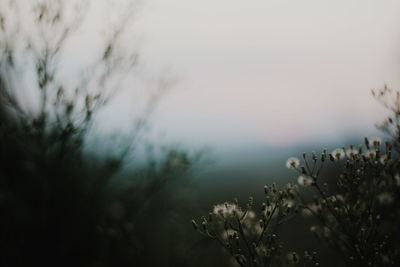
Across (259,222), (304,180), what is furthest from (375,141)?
(259,222)

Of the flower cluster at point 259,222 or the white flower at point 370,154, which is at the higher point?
the white flower at point 370,154

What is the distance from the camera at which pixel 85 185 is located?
5211mm

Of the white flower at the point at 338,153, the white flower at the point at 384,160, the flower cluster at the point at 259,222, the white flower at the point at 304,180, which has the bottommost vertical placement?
the flower cluster at the point at 259,222

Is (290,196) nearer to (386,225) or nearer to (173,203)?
(386,225)

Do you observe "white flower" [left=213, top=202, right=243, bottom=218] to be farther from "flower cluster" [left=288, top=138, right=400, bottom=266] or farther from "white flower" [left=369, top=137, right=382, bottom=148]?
"white flower" [left=369, top=137, right=382, bottom=148]

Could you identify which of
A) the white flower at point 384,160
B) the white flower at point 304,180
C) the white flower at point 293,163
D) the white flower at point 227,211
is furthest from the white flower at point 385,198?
the white flower at point 227,211

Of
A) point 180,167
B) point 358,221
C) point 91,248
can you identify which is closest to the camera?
point 358,221

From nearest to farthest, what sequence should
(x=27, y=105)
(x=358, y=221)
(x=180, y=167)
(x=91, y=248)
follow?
1. (x=358, y=221)
2. (x=27, y=105)
3. (x=91, y=248)
4. (x=180, y=167)

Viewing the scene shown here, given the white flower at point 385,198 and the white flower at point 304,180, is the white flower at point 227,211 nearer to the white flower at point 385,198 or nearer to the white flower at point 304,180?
the white flower at point 304,180

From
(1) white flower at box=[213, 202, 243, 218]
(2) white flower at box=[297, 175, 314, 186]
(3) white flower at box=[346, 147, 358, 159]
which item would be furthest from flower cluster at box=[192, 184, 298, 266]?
(3) white flower at box=[346, 147, 358, 159]

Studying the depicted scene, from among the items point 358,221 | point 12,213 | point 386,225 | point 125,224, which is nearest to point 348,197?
point 358,221

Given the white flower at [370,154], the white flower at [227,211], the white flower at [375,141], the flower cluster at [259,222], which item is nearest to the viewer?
the flower cluster at [259,222]

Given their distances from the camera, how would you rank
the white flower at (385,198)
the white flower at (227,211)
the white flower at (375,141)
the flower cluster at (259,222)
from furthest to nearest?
the white flower at (385,198) < the white flower at (375,141) < the white flower at (227,211) < the flower cluster at (259,222)

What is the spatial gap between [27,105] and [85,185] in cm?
135
